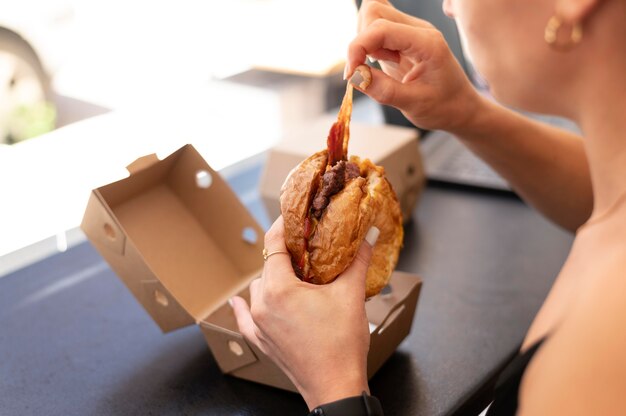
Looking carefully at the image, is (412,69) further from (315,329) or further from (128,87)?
(128,87)

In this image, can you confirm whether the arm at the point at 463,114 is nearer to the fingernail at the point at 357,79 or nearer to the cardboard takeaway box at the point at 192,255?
the fingernail at the point at 357,79

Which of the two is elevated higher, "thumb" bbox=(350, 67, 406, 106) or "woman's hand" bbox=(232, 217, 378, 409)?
"thumb" bbox=(350, 67, 406, 106)

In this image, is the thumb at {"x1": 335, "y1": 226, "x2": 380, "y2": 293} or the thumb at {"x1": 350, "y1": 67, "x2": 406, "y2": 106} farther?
the thumb at {"x1": 350, "y1": 67, "x2": 406, "y2": 106}

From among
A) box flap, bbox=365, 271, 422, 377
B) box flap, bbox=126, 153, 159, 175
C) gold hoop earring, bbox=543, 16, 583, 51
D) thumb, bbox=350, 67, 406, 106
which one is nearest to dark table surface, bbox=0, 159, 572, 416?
box flap, bbox=365, 271, 422, 377

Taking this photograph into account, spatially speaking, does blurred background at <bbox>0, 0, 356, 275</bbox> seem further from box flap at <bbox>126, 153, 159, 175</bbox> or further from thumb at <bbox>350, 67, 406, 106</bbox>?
thumb at <bbox>350, 67, 406, 106</bbox>

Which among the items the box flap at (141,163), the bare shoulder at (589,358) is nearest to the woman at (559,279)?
the bare shoulder at (589,358)

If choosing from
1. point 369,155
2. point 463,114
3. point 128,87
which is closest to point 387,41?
point 463,114
